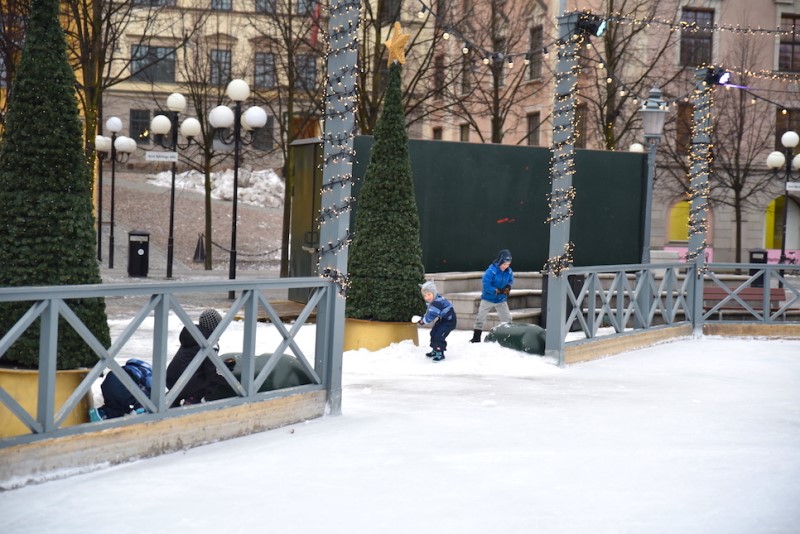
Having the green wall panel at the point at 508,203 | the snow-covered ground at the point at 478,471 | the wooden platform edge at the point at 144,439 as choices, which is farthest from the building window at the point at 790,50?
the wooden platform edge at the point at 144,439

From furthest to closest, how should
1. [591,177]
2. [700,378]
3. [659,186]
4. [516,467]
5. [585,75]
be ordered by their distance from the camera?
[659,186]
[585,75]
[591,177]
[700,378]
[516,467]

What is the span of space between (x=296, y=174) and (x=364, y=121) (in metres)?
4.03

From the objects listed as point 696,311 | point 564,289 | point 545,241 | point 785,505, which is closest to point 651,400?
point 564,289

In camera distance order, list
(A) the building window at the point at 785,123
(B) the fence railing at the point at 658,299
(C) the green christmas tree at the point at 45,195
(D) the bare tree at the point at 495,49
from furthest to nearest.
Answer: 1. (A) the building window at the point at 785,123
2. (D) the bare tree at the point at 495,49
3. (B) the fence railing at the point at 658,299
4. (C) the green christmas tree at the point at 45,195

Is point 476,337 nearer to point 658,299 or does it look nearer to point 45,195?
point 658,299

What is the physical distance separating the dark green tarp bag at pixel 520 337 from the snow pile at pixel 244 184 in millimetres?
34970

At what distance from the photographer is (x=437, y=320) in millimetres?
13086

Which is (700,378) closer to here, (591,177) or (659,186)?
(591,177)

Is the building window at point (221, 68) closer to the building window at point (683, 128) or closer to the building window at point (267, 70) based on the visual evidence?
the building window at point (267, 70)

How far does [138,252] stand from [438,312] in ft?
49.7

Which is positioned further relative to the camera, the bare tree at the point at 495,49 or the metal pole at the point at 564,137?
the bare tree at the point at 495,49

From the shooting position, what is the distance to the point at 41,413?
669cm

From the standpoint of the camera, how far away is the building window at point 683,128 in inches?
1423

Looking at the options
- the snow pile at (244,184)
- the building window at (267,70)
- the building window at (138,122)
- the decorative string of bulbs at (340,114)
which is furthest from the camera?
the building window at (138,122)
